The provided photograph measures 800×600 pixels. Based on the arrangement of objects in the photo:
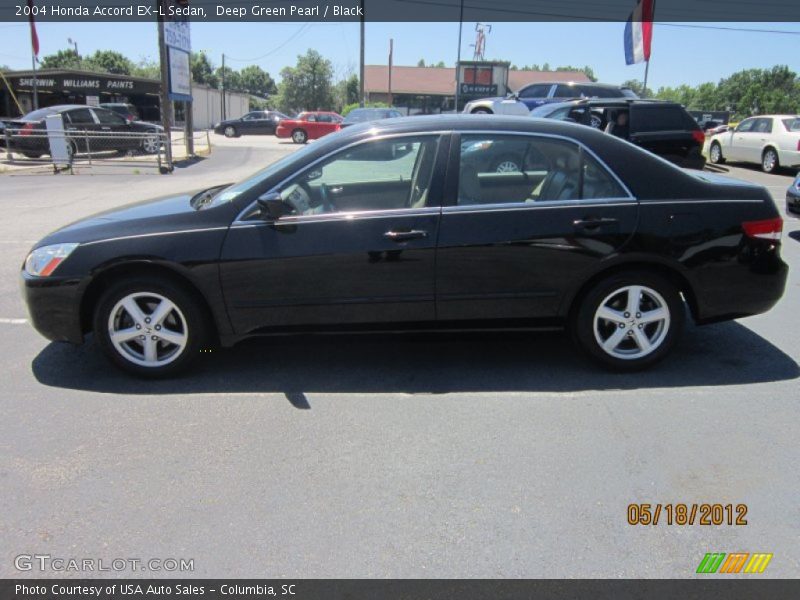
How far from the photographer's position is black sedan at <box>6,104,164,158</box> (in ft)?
59.0

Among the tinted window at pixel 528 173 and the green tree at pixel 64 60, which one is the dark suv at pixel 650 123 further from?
the green tree at pixel 64 60

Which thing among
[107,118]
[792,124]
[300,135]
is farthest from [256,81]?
[792,124]

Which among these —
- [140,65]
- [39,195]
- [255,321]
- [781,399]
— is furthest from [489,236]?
[140,65]

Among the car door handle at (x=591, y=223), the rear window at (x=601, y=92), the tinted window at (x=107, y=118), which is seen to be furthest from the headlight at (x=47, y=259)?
the tinted window at (x=107, y=118)

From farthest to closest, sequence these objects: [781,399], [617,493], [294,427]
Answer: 1. [781,399]
2. [294,427]
3. [617,493]

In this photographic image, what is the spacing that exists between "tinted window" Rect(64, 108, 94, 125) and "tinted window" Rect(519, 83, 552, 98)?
45.0 ft

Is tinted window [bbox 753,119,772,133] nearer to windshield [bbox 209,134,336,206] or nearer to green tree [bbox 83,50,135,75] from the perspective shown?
windshield [bbox 209,134,336,206]

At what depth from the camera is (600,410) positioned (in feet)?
12.3

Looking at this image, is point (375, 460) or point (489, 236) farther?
point (489, 236)

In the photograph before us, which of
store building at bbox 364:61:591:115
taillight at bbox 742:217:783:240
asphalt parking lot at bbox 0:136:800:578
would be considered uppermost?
store building at bbox 364:61:591:115

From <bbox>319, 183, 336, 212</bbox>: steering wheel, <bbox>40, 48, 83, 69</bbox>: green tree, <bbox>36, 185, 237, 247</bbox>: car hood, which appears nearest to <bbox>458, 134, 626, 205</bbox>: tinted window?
<bbox>319, 183, 336, 212</bbox>: steering wheel
